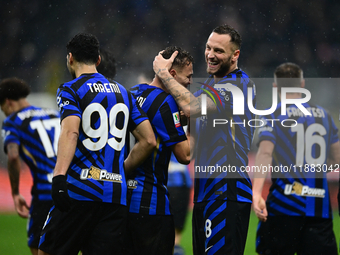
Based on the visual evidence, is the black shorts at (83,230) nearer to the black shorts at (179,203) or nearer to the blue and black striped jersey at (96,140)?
the blue and black striped jersey at (96,140)

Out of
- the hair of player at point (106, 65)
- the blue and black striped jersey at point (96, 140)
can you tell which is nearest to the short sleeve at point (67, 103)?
the blue and black striped jersey at point (96, 140)

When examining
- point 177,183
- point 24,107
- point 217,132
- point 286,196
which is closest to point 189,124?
point 217,132

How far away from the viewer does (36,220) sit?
14.1ft

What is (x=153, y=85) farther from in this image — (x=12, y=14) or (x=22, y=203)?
(x=12, y=14)

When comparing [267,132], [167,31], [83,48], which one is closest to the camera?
[83,48]

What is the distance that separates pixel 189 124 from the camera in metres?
3.24

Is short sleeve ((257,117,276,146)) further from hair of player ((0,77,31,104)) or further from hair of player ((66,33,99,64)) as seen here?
hair of player ((0,77,31,104))

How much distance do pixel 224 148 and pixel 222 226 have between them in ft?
1.76

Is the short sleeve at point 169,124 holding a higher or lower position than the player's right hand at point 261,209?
higher

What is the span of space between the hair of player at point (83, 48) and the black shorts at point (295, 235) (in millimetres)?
2274

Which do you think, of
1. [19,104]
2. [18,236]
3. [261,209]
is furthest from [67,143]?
[18,236]

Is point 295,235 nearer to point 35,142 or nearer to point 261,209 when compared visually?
point 261,209

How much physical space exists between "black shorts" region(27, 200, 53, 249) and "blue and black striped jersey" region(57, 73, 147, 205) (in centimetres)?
180

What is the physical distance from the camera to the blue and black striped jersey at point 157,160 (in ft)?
9.75
